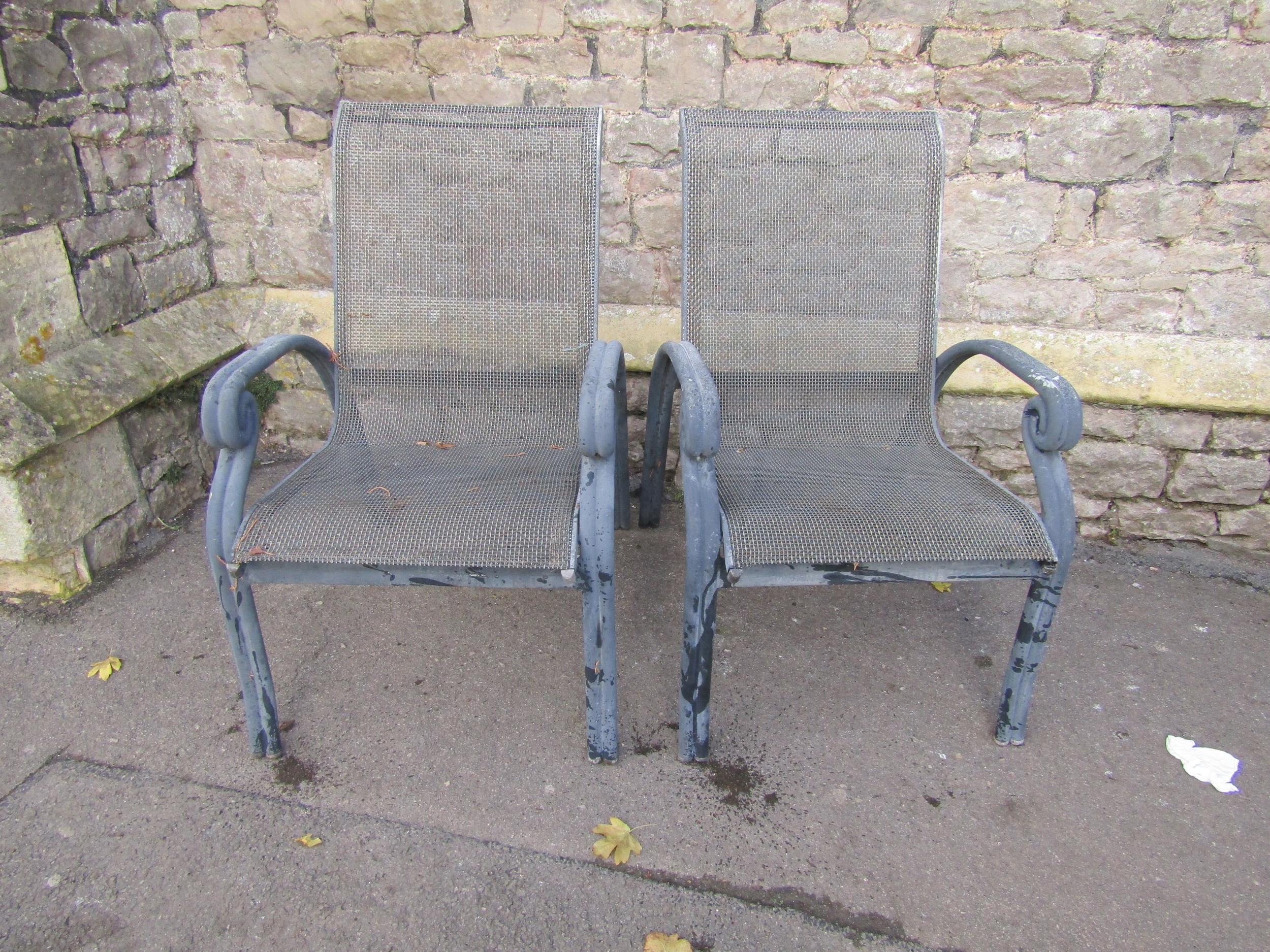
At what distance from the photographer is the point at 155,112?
2.74 m

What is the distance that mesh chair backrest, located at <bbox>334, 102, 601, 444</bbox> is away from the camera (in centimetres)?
222

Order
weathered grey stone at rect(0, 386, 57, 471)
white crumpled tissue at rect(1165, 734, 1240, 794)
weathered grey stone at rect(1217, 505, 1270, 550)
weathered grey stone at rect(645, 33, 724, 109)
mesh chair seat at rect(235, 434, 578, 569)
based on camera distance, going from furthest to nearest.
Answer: weathered grey stone at rect(1217, 505, 1270, 550) < weathered grey stone at rect(645, 33, 724, 109) < weathered grey stone at rect(0, 386, 57, 471) < white crumpled tissue at rect(1165, 734, 1240, 794) < mesh chair seat at rect(235, 434, 578, 569)

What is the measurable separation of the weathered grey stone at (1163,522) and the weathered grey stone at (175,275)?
3.36 m

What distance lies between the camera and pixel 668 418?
8.39 feet

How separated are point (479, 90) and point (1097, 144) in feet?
6.31

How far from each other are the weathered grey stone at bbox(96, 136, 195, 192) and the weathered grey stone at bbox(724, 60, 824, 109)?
6.12 ft

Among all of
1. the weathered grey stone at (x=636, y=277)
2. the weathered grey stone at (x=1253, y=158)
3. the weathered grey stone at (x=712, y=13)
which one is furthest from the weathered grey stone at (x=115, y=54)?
the weathered grey stone at (x=1253, y=158)

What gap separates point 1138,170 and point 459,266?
206 cm

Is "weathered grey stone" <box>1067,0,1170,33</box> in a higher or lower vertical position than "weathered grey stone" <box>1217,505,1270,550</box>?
higher

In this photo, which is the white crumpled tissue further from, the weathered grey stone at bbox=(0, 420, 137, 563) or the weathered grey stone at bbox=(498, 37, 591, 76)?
the weathered grey stone at bbox=(0, 420, 137, 563)

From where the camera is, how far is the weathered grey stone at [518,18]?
257cm

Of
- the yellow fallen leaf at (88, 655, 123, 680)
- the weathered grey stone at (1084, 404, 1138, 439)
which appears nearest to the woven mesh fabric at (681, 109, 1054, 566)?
the weathered grey stone at (1084, 404, 1138, 439)

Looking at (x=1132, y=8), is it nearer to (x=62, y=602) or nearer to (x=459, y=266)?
(x=459, y=266)

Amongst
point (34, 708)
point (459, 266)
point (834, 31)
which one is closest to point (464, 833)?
point (34, 708)
